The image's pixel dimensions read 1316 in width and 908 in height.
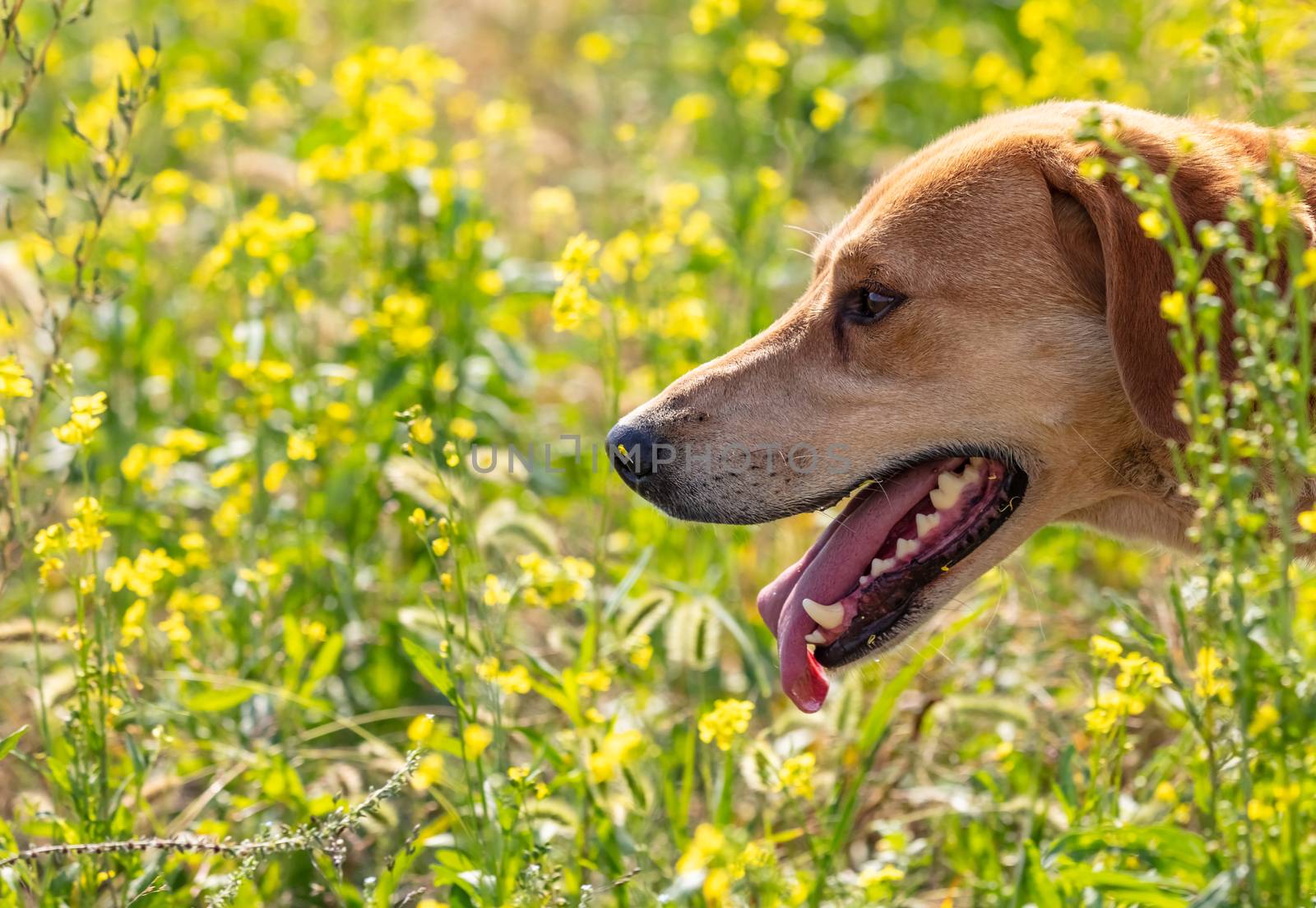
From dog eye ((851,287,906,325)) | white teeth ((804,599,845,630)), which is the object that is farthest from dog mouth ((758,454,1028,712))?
dog eye ((851,287,906,325))

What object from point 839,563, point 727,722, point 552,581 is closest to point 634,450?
point 552,581

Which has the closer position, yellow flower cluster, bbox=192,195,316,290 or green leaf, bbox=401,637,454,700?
green leaf, bbox=401,637,454,700

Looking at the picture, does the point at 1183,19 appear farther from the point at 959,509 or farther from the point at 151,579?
the point at 151,579

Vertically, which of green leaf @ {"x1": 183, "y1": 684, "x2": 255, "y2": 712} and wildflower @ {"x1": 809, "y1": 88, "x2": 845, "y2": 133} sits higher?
wildflower @ {"x1": 809, "y1": 88, "x2": 845, "y2": 133}

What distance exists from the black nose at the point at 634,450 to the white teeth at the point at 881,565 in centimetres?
56

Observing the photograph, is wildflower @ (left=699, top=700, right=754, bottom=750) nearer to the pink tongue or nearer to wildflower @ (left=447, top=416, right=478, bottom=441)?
the pink tongue

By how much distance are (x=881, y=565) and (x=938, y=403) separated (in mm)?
409

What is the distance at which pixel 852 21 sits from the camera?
7492mm

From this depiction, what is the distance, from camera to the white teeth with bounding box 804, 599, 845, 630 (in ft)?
9.82

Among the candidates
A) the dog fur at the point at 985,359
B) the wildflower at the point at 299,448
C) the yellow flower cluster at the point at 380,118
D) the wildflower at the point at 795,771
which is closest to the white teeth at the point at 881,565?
the dog fur at the point at 985,359

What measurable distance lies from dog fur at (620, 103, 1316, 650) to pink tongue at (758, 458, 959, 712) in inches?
4.7

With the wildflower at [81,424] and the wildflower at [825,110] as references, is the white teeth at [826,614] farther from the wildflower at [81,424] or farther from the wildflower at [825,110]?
the wildflower at [825,110]

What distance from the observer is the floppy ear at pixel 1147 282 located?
252cm

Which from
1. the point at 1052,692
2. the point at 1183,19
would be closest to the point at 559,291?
the point at 1052,692
